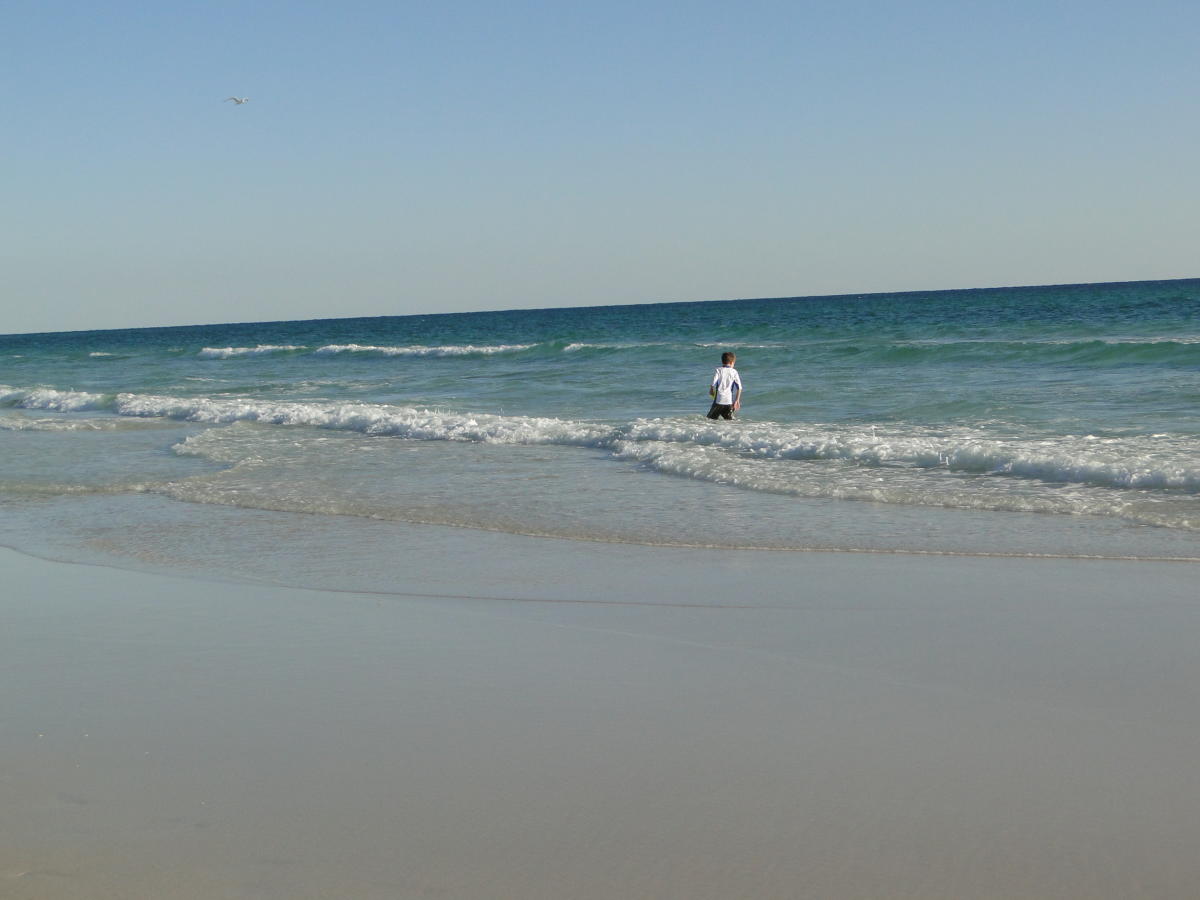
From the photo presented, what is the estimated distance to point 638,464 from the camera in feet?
40.2

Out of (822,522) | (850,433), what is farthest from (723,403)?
(822,522)

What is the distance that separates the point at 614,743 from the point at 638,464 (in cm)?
832

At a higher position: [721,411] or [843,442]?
[721,411]

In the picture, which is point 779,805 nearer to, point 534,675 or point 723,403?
point 534,675

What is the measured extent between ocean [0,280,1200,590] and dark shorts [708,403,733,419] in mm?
250

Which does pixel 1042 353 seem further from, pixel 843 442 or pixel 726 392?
pixel 843 442

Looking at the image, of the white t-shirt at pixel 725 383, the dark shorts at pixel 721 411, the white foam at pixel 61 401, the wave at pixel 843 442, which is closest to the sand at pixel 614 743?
the wave at pixel 843 442

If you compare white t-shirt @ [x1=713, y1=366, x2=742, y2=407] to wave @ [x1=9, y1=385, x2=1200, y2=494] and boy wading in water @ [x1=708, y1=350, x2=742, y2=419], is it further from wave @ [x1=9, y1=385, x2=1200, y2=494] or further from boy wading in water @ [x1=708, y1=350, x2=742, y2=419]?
wave @ [x1=9, y1=385, x2=1200, y2=494]

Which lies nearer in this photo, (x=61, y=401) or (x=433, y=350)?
(x=61, y=401)

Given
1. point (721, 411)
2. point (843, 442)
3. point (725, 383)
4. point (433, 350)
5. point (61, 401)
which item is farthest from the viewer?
point (433, 350)

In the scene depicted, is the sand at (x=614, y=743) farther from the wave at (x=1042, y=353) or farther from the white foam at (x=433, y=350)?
the white foam at (x=433, y=350)

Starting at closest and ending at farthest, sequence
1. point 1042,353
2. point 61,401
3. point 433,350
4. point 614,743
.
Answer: point 614,743 < point 61,401 < point 1042,353 < point 433,350

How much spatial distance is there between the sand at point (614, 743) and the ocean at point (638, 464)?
53.7 inches

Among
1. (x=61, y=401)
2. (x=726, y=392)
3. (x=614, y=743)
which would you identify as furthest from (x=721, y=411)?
(x=61, y=401)
